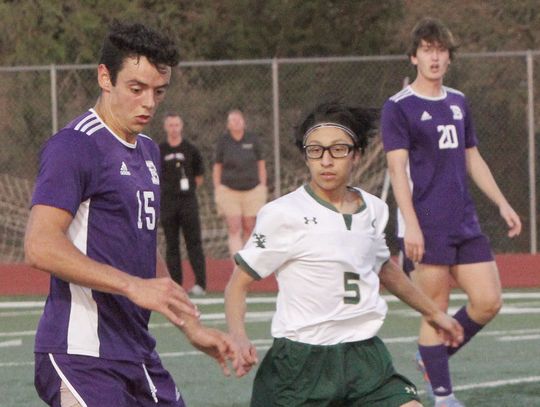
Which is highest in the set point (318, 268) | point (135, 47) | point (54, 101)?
point (54, 101)

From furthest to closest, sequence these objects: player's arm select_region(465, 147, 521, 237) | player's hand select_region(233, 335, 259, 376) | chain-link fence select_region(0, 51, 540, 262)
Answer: chain-link fence select_region(0, 51, 540, 262)
player's arm select_region(465, 147, 521, 237)
player's hand select_region(233, 335, 259, 376)

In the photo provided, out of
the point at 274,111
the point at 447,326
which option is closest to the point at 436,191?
the point at 447,326

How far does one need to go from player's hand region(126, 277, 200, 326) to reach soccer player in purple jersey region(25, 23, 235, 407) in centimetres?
33

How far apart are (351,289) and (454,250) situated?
2467mm

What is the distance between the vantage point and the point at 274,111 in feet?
56.3

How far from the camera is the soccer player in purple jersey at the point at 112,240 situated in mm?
4723

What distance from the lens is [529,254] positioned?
1750cm

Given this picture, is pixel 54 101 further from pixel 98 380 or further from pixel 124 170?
pixel 98 380

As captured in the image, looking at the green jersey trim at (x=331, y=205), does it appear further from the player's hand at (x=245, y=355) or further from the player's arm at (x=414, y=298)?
the player's hand at (x=245, y=355)

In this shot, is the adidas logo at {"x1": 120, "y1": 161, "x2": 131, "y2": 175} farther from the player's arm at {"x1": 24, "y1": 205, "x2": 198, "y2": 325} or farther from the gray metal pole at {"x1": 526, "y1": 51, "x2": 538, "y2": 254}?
the gray metal pole at {"x1": 526, "y1": 51, "x2": 538, "y2": 254}

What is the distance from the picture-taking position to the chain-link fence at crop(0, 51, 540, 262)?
1755cm

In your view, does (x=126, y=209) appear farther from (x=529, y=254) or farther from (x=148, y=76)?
(x=529, y=254)

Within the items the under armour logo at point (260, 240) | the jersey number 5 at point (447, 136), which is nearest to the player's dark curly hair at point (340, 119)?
the under armour logo at point (260, 240)

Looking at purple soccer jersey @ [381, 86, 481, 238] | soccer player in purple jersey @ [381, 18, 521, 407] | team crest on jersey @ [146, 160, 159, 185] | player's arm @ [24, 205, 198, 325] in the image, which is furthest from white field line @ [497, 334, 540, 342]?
player's arm @ [24, 205, 198, 325]
